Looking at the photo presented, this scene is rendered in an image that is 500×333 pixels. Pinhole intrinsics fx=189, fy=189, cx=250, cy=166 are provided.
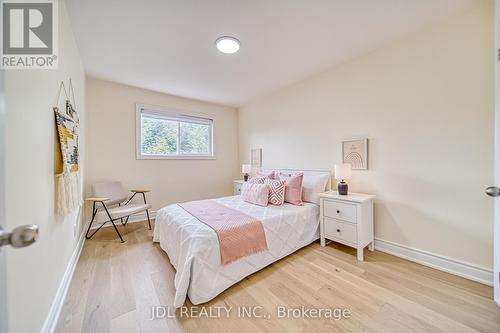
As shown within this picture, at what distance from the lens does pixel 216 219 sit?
1943mm

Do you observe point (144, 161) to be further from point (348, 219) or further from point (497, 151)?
point (497, 151)

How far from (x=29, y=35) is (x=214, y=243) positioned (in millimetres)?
1833

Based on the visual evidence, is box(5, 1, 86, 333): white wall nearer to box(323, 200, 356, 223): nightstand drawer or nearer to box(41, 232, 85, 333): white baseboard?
box(41, 232, 85, 333): white baseboard

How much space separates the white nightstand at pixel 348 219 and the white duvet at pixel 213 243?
171 millimetres

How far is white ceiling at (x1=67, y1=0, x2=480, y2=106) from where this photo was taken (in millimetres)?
1649

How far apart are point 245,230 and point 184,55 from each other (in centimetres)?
221

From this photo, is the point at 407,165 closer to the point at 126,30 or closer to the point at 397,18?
the point at 397,18

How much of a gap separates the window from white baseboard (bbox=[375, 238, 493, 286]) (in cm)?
352

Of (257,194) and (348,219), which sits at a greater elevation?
(257,194)

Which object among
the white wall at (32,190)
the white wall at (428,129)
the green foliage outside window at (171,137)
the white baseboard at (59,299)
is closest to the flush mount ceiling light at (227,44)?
the white wall at (32,190)

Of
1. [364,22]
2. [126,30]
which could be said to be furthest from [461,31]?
[126,30]

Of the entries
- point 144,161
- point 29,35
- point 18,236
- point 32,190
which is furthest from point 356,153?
point 144,161

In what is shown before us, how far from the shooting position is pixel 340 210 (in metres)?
2.27

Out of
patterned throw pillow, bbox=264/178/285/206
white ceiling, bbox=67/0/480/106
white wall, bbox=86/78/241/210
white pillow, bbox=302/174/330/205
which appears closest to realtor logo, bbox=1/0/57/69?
white ceiling, bbox=67/0/480/106
